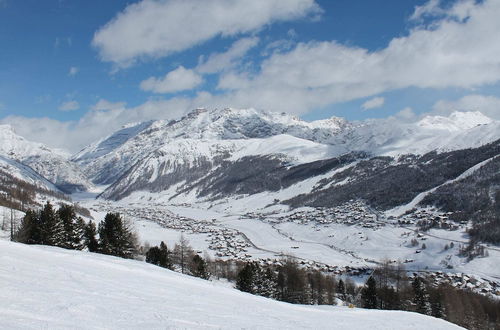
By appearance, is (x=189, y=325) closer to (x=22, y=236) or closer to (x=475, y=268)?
(x=22, y=236)

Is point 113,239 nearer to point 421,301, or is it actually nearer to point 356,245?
point 421,301

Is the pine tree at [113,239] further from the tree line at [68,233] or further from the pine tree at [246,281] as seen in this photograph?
the pine tree at [246,281]

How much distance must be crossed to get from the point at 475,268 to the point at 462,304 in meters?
44.1

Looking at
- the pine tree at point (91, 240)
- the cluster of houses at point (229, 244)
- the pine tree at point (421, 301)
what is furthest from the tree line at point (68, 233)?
the cluster of houses at point (229, 244)

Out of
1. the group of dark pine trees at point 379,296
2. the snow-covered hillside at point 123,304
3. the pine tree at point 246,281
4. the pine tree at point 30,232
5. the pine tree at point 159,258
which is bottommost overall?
the group of dark pine trees at point 379,296

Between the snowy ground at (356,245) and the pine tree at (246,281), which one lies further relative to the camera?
the snowy ground at (356,245)

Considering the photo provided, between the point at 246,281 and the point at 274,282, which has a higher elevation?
the point at 246,281

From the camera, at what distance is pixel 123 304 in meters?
18.7

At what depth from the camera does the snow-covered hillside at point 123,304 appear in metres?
15.2

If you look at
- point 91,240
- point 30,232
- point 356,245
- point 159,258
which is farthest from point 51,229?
point 356,245

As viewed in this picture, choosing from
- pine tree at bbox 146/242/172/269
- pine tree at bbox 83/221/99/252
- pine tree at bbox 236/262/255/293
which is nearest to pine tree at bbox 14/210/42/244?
pine tree at bbox 83/221/99/252

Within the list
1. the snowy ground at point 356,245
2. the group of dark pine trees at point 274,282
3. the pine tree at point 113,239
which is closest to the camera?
the group of dark pine trees at point 274,282

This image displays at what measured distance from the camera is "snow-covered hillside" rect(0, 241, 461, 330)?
15.2m

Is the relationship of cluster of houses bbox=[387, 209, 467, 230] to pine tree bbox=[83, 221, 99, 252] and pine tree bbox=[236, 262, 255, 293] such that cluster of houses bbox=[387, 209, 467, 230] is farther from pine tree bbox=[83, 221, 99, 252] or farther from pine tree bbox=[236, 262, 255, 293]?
pine tree bbox=[83, 221, 99, 252]
